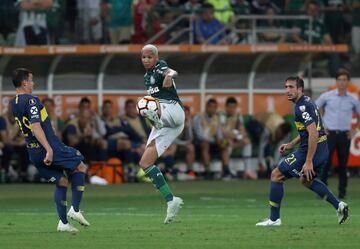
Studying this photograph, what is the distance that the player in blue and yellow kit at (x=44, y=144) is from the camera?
1448 cm

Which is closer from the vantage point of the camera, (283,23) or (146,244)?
(146,244)

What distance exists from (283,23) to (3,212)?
11000mm

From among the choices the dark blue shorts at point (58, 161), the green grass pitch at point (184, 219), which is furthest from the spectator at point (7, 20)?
the dark blue shorts at point (58, 161)

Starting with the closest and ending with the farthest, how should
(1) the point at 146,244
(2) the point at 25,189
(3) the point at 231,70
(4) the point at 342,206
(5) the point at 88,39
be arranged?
1. (1) the point at 146,244
2. (4) the point at 342,206
3. (2) the point at 25,189
4. (5) the point at 88,39
5. (3) the point at 231,70

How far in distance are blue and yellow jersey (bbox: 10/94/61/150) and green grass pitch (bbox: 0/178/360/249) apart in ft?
3.41

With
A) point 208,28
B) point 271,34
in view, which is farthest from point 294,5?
point 208,28

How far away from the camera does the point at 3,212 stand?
1903 centimetres

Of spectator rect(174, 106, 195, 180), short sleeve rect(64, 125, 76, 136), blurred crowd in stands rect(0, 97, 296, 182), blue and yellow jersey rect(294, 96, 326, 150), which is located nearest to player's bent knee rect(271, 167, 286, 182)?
blue and yellow jersey rect(294, 96, 326, 150)

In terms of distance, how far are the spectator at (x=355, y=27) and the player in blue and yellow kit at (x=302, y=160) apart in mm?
14187

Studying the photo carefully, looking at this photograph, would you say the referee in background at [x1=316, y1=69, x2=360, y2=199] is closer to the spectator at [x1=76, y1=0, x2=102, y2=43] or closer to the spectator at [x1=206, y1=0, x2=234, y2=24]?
the spectator at [x1=206, y1=0, x2=234, y2=24]

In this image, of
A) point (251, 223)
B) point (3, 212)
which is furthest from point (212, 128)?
point (251, 223)

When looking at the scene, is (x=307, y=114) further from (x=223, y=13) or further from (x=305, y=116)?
(x=223, y=13)

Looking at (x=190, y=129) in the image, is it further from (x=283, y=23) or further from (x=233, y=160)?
(x=283, y=23)

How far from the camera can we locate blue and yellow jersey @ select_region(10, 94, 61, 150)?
14.5 meters
